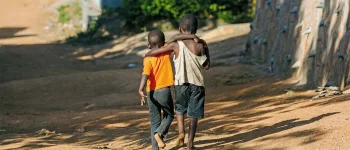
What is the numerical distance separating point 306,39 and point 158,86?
7.43 m

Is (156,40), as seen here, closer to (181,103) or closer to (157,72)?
(157,72)

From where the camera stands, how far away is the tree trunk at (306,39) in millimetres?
13539

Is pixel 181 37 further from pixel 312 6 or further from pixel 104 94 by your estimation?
pixel 104 94

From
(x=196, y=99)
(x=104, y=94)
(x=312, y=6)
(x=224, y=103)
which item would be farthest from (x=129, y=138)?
(x=104, y=94)

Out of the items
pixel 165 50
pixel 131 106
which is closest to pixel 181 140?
pixel 165 50

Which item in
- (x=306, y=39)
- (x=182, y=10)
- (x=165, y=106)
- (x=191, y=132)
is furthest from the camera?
(x=182, y=10)

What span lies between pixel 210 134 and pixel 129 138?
987mm

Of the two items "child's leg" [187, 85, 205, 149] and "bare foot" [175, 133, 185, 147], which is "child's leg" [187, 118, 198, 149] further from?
"bare foot" [175, 133, 185, 147]

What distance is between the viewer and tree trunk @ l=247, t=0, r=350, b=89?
1354 cm

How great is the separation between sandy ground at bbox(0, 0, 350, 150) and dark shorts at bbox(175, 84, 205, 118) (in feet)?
1.81

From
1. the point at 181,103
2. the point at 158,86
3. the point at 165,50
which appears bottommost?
the point at 181,103

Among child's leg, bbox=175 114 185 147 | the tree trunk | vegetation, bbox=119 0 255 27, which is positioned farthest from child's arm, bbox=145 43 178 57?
vegetation, bbox=119 0 255 27

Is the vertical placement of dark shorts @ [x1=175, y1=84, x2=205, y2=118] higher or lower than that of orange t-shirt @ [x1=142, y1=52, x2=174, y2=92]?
lower

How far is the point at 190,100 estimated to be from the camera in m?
8.76
